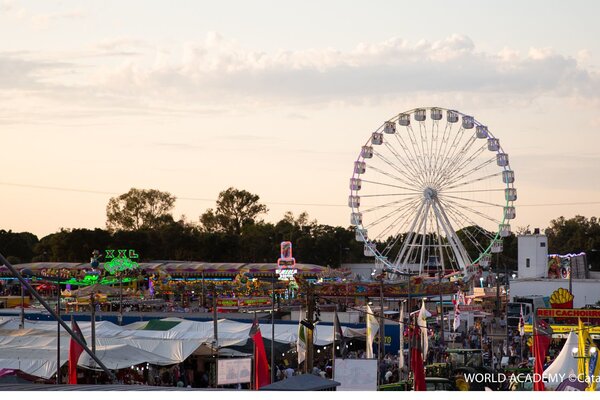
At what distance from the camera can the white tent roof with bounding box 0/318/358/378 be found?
25.9 m

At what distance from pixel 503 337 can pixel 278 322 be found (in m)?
9.34

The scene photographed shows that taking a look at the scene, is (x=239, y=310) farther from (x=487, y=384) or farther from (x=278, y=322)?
(x=487, y=384)

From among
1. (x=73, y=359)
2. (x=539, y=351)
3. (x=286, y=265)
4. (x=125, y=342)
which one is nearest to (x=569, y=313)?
(x=539, y=351)

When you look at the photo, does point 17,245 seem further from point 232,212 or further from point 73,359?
point 73,359

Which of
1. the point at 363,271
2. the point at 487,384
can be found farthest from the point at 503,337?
the point at 363,271

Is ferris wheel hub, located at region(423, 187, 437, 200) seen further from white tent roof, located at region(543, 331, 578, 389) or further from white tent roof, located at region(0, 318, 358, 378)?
white tent roof, located at region(543, 331, 578, 389)

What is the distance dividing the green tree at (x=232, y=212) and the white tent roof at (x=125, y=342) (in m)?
85.4

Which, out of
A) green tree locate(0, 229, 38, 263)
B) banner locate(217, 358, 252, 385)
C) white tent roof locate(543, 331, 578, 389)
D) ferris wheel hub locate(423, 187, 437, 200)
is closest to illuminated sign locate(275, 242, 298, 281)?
ferris wheel hub locate(423, 187, 437, 200)

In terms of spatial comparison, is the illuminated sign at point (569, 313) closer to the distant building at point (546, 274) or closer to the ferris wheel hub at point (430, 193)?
the distant building at point (546, 274)

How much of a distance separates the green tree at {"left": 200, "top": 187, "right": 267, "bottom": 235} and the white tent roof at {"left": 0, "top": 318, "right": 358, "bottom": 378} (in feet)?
280

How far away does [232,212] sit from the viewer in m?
125

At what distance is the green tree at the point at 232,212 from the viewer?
124375 millimetres

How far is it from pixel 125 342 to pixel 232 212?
9546cm

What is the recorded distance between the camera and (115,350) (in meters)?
27.1
